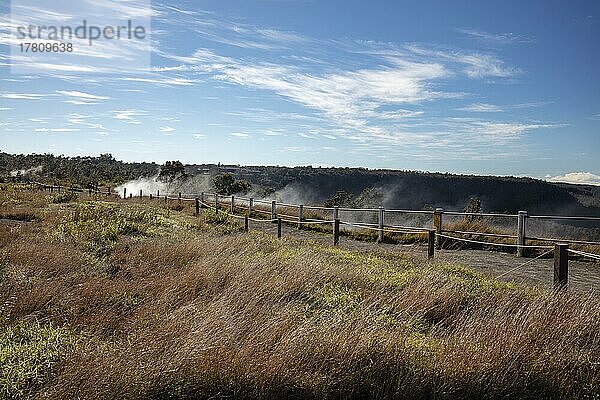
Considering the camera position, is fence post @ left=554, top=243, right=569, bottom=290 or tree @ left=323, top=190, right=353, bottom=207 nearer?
fence post @ left=554, top=243, right=569, bottom=290

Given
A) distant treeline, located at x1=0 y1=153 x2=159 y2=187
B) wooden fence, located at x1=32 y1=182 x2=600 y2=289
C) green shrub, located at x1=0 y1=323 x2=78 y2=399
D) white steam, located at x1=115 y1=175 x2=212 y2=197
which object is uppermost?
distant treeline, located at x1=0 y1=153 x2=159 y2=187

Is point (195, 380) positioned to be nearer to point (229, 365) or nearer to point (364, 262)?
point (229, 365)

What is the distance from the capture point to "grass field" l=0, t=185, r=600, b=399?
3984 millimetres

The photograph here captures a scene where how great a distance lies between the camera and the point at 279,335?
461cm

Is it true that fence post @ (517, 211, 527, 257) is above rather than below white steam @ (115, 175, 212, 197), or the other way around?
below

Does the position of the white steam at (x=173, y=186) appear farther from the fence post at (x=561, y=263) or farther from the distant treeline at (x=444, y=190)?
the fence post at (x=561, y=263)

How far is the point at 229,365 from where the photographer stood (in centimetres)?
409

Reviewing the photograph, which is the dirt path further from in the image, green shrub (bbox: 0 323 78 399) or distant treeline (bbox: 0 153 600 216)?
distant treeline (bbox: 0 153 600 216)

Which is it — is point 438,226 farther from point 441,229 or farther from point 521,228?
point 521,228

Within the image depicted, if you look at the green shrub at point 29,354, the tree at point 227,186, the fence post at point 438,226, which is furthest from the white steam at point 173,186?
the green shrub at point 29,354

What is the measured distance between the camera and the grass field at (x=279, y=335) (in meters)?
3.98

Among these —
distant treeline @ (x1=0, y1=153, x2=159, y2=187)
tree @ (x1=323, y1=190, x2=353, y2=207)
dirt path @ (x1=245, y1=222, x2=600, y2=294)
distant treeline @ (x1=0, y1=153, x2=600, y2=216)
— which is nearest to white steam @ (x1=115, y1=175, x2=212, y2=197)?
distant treeline @ (x1=0, y1=153, x2=600, y2=216)

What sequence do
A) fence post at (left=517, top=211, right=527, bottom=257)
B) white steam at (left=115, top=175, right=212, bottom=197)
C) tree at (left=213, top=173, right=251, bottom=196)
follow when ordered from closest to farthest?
1. fence post at (left=517, top=211, right=527, bottom=257)
2. tree at (left=213, top=173, right=251, bottom=196)
3. white steam at (left=115, top=175, right=212, bottom=197)

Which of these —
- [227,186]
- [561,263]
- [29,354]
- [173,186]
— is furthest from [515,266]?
[173,186]
